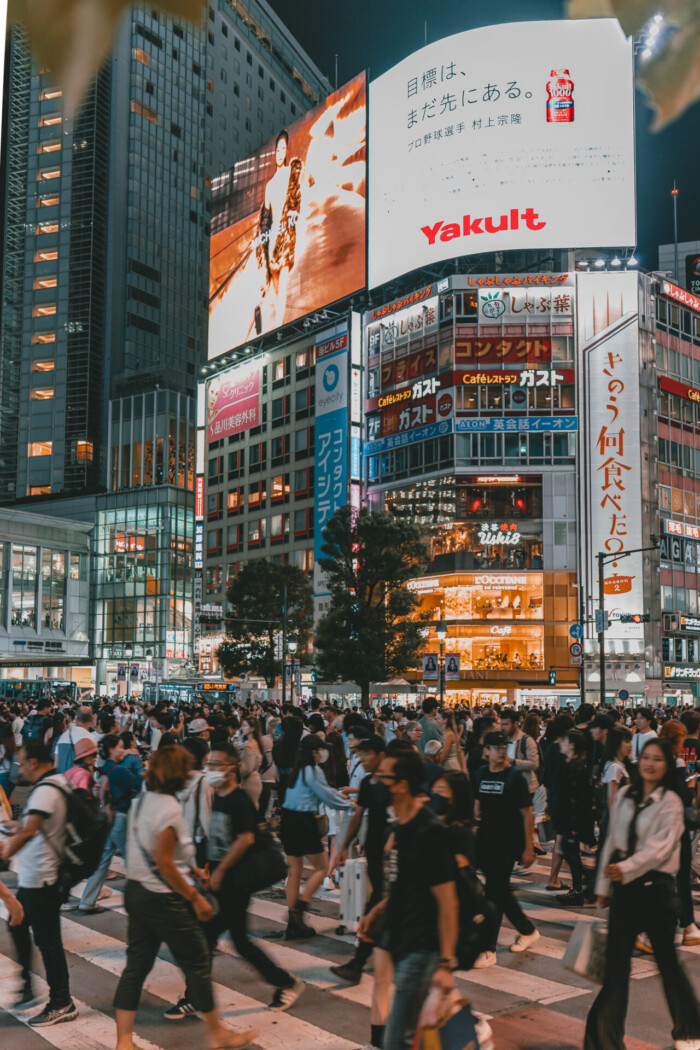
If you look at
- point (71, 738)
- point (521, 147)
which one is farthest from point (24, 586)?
point (71, 738)

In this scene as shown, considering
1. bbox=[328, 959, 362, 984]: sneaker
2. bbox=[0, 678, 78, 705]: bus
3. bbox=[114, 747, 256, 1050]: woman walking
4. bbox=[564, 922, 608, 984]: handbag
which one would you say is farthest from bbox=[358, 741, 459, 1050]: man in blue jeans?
bbox=[0, 678, 78, 705]: bus

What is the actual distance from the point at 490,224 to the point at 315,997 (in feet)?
191

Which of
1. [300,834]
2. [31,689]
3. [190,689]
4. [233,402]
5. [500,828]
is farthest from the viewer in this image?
[233,402]

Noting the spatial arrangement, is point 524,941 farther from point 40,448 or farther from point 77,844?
point 40,448

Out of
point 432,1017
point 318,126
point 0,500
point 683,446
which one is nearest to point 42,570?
point 0,500

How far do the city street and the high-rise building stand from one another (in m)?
73.9

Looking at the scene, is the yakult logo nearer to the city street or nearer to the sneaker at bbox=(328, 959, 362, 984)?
the city street

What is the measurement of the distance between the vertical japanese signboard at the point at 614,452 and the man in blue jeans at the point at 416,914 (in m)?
53.7

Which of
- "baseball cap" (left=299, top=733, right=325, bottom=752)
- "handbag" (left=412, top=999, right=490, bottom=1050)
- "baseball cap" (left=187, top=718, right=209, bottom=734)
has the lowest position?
"handbag" (left=412, top=999, right=490, bottom=1050)

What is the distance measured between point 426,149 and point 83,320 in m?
50.3

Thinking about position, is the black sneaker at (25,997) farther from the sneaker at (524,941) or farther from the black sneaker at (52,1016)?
the sneaker at (524,941)

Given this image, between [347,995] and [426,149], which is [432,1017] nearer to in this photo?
[347,995]

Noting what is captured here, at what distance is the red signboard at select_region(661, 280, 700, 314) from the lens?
62.7 m

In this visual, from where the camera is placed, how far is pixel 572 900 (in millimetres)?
10664
